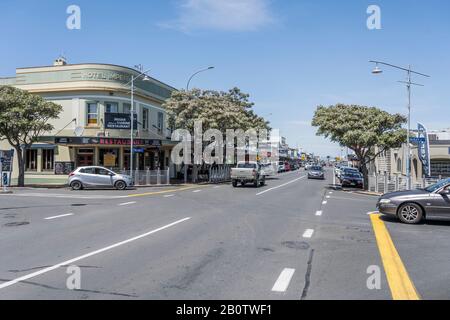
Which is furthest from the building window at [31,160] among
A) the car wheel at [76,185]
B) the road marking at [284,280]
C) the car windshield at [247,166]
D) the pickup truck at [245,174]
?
the road marking at [284,280]

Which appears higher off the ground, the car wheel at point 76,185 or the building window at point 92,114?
the building window at point 92,114

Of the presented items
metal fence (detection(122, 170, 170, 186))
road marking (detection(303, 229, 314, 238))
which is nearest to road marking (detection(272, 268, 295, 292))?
road marking (detection(303, 229, 314, 238))

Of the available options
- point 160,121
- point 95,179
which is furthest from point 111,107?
point 95,179

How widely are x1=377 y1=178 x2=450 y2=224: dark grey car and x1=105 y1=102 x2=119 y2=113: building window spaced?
26788 mm

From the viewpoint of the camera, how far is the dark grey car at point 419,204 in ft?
39.0

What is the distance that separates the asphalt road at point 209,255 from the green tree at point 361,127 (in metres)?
13.5

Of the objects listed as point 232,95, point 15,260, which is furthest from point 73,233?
point 232,95

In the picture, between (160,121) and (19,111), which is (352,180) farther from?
(19,111)

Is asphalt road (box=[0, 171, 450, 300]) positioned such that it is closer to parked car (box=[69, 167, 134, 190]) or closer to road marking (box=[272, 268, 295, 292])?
road marking (box=[272, 268, 295, 292])

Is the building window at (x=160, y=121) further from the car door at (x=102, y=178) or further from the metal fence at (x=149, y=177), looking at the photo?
the car door at (x=102, y=178)

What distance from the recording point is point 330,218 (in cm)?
1362
